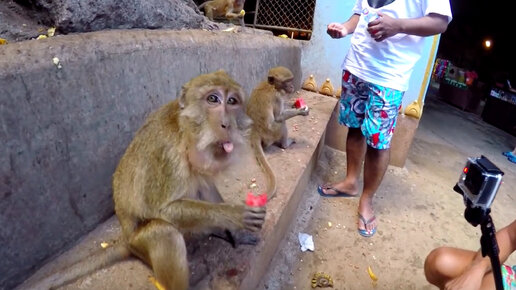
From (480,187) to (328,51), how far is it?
377cm

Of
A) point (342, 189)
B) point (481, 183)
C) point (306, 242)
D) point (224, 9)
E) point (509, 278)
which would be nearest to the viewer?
point (481, 183)

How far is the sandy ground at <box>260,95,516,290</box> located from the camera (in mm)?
2697

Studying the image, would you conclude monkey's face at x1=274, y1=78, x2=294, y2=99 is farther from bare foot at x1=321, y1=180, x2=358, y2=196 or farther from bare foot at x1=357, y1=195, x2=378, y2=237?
bare foot at x1=357, y1=195, x2=378, y2=237

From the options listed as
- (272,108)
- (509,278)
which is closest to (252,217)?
(509,278)

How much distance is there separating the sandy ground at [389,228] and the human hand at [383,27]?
1.68 metres

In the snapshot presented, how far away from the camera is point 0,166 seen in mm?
1434

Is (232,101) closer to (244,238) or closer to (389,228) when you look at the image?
(244,238)

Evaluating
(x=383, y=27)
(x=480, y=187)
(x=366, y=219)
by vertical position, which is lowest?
(x=366, y=219)

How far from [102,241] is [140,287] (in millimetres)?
529

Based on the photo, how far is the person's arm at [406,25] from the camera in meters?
2.24

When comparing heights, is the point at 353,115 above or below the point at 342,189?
above

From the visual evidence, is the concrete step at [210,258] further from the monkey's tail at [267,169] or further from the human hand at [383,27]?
the human hand at [383,27]

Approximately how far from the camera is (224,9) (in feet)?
21.5

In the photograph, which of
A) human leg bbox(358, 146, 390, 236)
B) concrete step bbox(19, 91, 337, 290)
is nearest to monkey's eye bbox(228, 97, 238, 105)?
concrete step bbox(19, 91, 337, 290)
